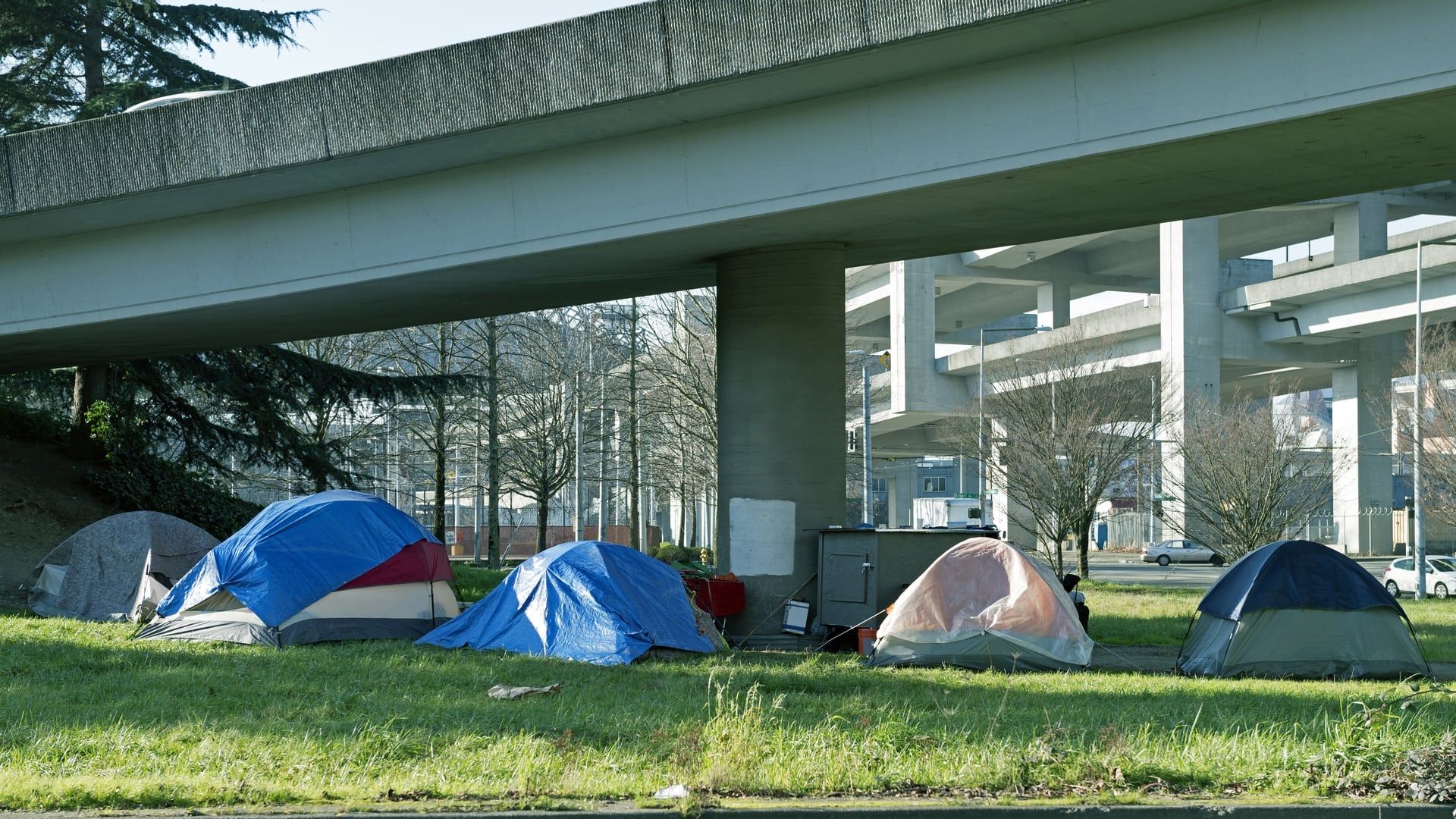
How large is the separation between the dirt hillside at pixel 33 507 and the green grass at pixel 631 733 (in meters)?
8.07

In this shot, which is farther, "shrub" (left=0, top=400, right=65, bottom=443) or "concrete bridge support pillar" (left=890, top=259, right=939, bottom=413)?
"concrete bridge support pillar" (left=890, top=259, right=939, bottom=413)

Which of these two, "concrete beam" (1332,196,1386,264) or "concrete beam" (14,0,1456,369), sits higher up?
"concrete beam" (1332,196,1386,264)

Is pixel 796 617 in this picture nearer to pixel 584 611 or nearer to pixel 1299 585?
pixel 584 611

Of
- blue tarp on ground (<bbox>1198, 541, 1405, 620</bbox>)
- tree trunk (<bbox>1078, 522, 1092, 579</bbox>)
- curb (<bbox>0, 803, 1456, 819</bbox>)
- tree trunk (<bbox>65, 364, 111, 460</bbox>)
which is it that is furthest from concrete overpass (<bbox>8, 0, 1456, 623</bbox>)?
tree trunk (<bbox>1078, 522, 1092, 579</bbox>)

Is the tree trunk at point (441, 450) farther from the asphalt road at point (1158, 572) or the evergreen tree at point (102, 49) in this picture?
the asphalt road at point (1158, 572)

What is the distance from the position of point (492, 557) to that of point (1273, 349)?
3247 cm

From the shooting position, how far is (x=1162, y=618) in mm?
22188

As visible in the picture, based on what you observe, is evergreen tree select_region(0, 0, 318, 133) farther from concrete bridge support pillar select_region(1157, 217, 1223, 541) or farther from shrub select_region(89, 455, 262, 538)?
concrete bridge support pillar select_region(1157, 217, 1223, 541)

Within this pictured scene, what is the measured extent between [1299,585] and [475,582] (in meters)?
17.9

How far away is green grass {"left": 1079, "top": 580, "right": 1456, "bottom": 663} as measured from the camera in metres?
18.0

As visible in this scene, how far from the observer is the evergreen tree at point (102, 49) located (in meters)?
26.7

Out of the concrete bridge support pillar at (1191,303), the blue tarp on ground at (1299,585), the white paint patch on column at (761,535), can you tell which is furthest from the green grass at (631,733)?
the concrete bridge support pillar at (1191,303)

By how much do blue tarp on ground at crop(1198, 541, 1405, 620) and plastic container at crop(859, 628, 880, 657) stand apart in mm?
3868

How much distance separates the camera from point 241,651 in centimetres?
1403
